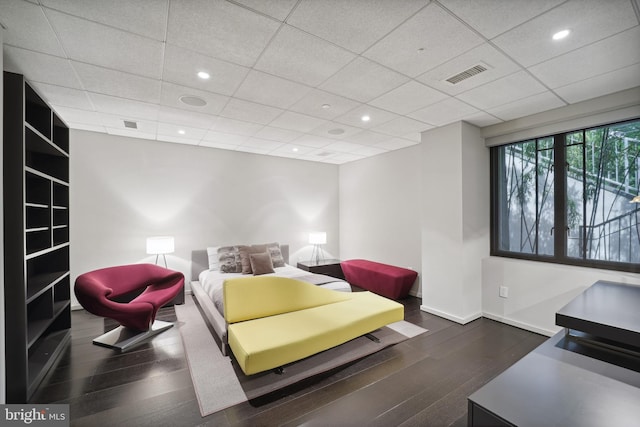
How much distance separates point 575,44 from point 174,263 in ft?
18.0

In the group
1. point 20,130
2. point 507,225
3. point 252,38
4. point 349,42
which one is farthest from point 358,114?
point 20,130

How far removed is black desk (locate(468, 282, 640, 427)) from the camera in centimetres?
99

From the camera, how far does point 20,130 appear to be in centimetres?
196

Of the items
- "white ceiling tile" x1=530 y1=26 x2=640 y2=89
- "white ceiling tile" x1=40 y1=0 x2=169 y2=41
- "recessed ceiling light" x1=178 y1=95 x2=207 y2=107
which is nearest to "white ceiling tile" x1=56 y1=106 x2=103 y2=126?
"recessed ceiling light" x1=178 y1=95 x2=207 y2=107

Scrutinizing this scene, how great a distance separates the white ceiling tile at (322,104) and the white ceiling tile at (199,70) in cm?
71

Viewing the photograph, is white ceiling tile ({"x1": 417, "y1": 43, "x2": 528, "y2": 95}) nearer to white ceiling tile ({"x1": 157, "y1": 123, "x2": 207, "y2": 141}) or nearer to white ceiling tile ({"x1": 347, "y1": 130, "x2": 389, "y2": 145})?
white ceiling tile ({"x1": 347, "y1": 130, "x2": 389, "y2": 145})

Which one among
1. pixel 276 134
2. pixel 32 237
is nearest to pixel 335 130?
pixel 276 134

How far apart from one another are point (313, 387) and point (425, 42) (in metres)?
2.80

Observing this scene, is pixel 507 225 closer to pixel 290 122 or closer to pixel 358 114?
pixel 358 114

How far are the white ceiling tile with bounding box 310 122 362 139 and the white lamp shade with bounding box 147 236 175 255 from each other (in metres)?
2.78

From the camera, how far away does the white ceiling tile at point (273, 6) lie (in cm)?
158

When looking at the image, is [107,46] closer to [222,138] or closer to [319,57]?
[319,57]

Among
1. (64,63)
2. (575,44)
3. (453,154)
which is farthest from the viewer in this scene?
(453,154)

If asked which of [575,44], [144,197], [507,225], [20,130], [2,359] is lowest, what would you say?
[2,359]
